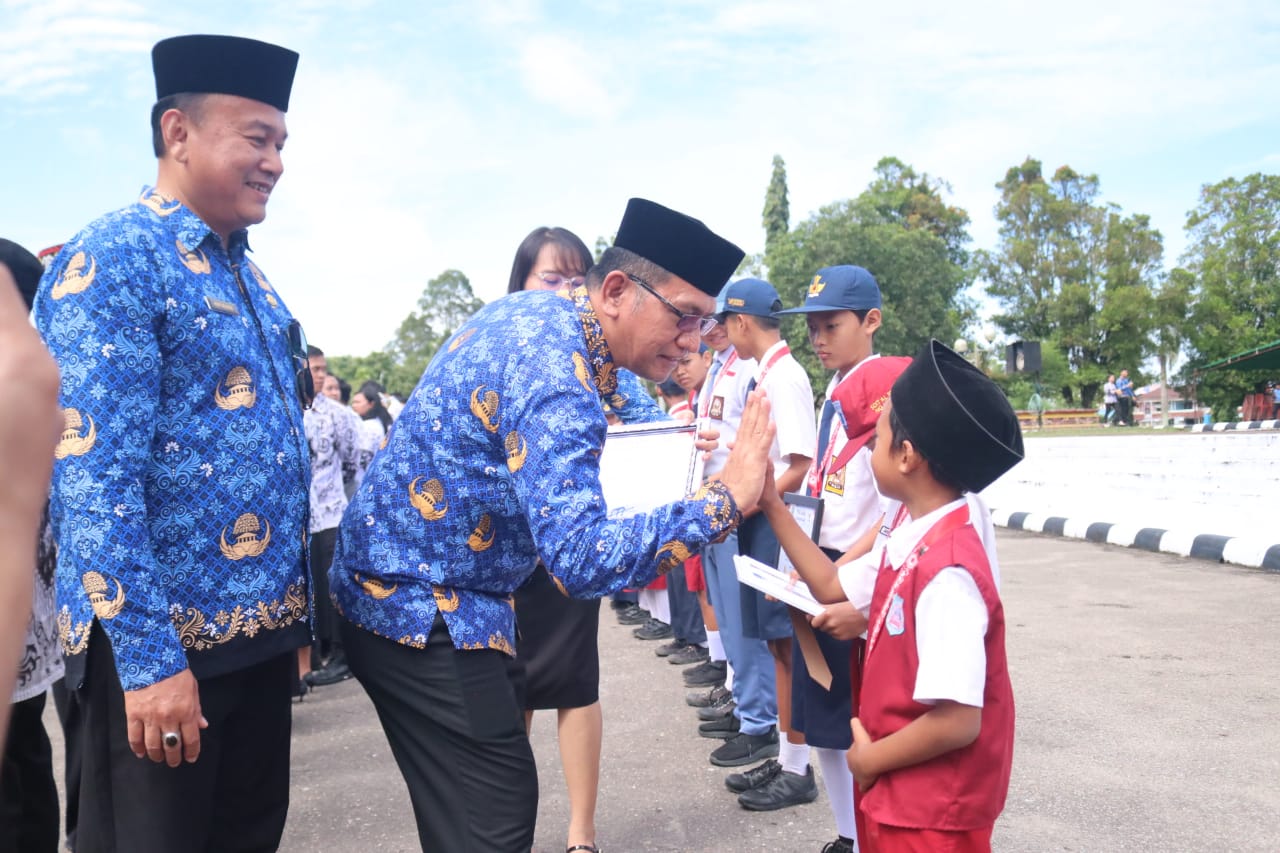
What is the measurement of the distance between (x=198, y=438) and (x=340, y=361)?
241 ft

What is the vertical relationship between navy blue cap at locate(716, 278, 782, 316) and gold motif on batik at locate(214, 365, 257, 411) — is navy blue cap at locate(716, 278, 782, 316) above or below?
above

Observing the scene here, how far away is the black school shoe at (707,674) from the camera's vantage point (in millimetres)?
5645

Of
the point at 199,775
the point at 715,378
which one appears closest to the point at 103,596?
the point at 199,775

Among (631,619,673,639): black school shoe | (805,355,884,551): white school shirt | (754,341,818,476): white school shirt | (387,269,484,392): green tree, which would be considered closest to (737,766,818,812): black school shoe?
(805,355,884,551): white school shirt

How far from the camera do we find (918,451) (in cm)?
211

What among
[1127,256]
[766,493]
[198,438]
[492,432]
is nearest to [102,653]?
[198,438]

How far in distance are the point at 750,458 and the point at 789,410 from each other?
208cm

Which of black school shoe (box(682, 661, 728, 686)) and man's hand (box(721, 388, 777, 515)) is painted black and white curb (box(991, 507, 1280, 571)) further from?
man's hand (box(721, 388, 777, 515))

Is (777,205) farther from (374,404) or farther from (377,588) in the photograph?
(377,588)

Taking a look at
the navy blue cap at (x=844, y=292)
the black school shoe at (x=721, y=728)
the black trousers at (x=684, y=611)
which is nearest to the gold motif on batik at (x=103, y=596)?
the navy blue cap at (x=844, y=292)

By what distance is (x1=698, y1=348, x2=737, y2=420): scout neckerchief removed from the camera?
4.87m

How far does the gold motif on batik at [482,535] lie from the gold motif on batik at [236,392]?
1.75ft

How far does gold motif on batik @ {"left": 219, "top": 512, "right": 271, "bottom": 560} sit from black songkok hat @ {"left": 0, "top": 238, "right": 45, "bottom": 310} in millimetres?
1373

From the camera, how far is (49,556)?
2693 mm
